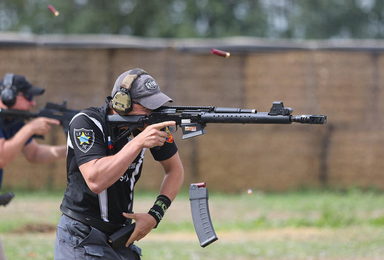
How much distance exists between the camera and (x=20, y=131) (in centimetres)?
670

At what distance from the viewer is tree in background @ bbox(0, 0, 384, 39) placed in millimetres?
29344

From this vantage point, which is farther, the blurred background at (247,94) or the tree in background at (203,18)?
the tree in background at (203,18)

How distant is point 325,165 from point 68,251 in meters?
12.3

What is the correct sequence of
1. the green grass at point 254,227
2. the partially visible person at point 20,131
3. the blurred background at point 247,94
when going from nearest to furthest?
the partially visible person at point 20,131 → the green grass at point 254,227 → the blurred background at point 247,94

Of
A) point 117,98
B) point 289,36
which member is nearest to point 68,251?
point 117,98

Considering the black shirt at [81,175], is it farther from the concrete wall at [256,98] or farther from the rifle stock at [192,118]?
the concrete wall at [256,98]

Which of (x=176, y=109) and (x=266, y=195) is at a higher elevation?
(x=176, y=109)

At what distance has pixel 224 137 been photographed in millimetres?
15781

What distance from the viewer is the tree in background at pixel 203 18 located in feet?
96.3

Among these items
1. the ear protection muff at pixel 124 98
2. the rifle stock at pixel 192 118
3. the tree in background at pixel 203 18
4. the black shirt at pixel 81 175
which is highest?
the tree in background at pixel 203 18

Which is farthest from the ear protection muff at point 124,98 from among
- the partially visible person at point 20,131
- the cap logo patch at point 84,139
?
the partially visible person at point 20,131

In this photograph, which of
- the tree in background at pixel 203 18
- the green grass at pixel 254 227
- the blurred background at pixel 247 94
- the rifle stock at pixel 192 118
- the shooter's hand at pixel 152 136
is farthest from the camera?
the tree in background at pixel 203 18

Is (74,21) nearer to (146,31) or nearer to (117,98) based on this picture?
(146,31)

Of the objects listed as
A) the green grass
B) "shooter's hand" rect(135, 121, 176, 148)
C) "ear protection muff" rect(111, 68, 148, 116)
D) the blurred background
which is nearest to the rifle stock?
"ear protection muff" rect(111, 68, 148, 116)
